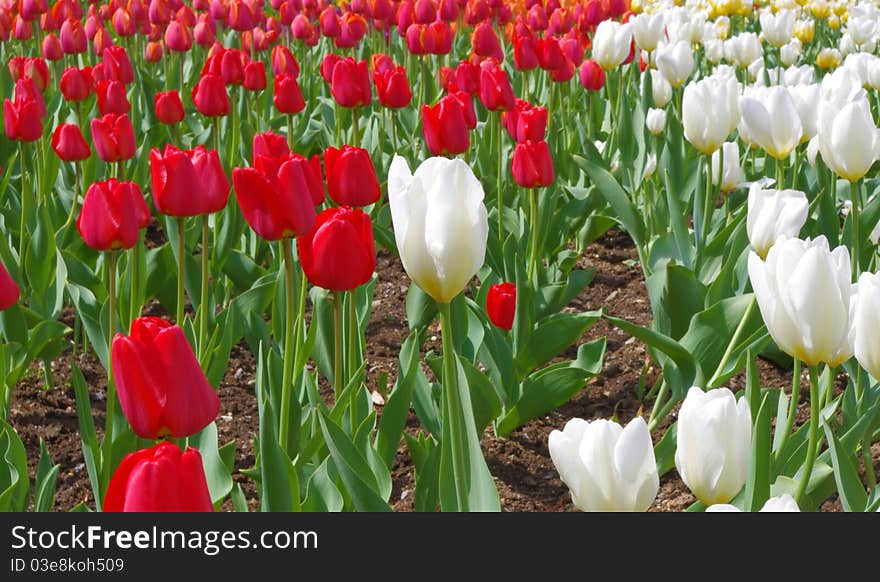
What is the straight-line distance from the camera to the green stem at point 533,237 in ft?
9.84

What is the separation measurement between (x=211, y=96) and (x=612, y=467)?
241 centimetres

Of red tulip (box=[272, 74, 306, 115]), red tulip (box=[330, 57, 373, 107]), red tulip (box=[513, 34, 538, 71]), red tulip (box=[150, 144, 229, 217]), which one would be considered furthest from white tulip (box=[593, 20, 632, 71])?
red tulip (box=[150, 144, 229, 217])

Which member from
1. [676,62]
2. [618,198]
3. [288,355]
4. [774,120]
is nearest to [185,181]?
[288,355]

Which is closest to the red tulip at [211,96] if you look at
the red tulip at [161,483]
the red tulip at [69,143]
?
the red tulip at [69,143]

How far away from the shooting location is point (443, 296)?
1.41 metres

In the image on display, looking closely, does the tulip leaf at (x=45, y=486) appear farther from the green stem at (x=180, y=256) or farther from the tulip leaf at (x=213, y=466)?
the green stem at (x=180, y=256)

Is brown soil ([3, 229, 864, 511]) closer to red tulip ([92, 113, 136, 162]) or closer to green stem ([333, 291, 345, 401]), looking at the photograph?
green stem ([333, 291, 345, 401])

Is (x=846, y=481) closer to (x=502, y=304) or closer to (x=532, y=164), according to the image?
(x=502, y=304)

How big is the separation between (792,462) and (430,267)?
2.76 ft

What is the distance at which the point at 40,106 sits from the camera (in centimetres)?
333

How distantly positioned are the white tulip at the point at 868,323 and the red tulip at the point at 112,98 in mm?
→ 2503

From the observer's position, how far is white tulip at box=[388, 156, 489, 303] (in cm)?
137
